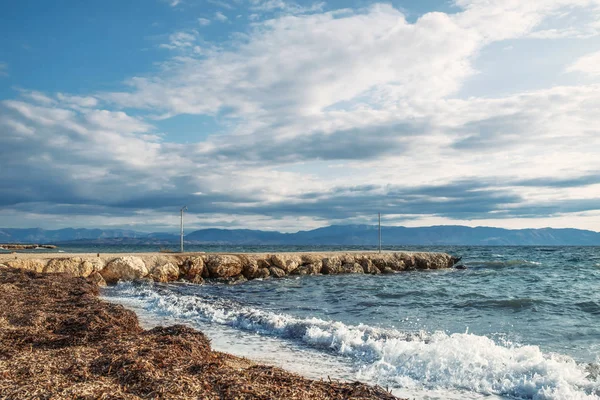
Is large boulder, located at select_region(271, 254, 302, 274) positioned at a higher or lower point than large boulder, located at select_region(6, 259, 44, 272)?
lower

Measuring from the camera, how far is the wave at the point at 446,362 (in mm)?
Result: 8125

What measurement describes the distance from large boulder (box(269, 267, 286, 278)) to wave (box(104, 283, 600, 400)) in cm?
2232

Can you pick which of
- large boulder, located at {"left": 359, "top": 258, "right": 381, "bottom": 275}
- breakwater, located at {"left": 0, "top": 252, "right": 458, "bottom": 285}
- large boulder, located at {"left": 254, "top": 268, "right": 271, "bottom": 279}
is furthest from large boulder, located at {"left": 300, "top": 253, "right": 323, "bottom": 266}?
large boulder, located at {"left": 254, "top": 268, "right": 271, "bottom": 279}

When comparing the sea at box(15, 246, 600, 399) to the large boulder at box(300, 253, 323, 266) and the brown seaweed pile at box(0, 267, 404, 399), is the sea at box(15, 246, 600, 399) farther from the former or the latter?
the large boulder at box(300, 253, 323, 266)

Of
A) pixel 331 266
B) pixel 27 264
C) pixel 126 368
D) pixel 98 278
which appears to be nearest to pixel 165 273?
pixel 98 278

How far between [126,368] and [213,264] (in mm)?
29109

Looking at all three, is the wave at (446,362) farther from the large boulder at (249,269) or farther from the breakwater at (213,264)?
the large boulder at (249,269)

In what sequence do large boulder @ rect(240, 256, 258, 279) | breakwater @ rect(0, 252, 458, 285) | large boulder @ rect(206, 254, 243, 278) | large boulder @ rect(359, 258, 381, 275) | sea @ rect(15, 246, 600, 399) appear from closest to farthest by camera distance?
sea @ rect(15, 246, 600, 399) → breakwater @ rect(0, 252, 458, 285) → large boulder @ rect(206, 254, 243, 278) → large boulder @ rect(240, 256, 258, 279) → large boulder @ rect(359, 258, 381, 275)

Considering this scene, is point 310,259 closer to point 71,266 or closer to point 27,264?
point 71,266

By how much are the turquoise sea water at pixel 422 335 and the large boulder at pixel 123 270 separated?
20.4ft

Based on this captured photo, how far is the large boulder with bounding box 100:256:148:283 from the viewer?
30141 mm

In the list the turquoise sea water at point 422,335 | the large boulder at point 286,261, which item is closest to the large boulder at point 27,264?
the turquoise sea water at point 422,335

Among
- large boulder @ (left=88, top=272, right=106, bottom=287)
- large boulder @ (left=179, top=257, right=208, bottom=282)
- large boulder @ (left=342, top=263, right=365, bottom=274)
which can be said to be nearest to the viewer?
large boulder @ (left=88, top=272, right=106, bottom=287)

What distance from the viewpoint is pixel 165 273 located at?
3206cm
